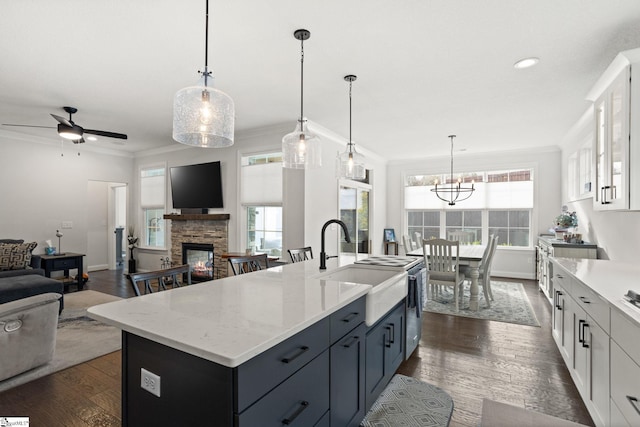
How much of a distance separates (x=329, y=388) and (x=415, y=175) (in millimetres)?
6950

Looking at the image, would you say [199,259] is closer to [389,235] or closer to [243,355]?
[389,235]

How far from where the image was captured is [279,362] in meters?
1.16

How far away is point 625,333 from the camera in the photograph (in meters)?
1.43

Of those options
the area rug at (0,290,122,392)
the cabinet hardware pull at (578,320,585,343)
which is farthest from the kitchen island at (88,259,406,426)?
the area rug at (0,290,122,392)

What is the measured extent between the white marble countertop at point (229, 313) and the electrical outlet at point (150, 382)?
0.17 m

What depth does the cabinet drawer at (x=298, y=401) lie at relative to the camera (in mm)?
1078

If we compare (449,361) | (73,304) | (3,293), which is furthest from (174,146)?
(449,361)

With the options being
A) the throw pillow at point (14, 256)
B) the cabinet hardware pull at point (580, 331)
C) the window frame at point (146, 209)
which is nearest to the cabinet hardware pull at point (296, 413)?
the cabinet hardware pull at point (580, 331)

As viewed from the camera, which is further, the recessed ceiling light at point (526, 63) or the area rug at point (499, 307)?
the area rug at point (499, 307)

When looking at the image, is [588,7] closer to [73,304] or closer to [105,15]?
[105,15]

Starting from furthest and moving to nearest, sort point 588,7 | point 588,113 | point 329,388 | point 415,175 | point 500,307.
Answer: point 415,175
point 500,307
point 588,113
point 588,7
point 329,388

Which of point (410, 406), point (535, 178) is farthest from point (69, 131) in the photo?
point (535, 178)

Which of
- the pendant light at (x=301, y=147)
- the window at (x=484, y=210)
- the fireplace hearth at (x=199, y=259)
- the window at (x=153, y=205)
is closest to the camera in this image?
the pendant light at (x=301, y=147)

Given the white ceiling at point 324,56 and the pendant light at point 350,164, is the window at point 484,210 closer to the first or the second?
the white ceiling at point 324,56
